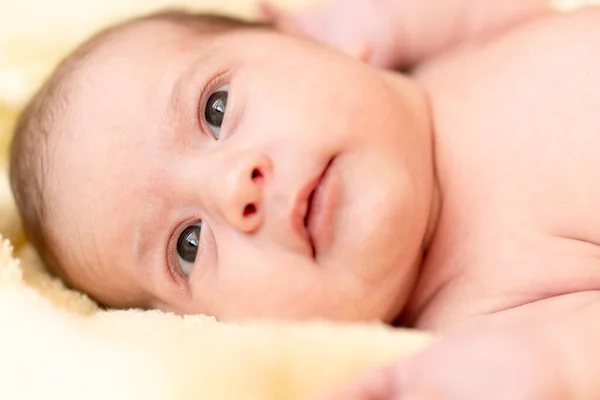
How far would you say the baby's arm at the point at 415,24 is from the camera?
142 cm

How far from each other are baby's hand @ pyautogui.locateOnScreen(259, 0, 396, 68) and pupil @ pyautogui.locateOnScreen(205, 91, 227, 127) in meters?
0.37

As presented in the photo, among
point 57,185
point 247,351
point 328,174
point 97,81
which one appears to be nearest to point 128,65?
point 97,81

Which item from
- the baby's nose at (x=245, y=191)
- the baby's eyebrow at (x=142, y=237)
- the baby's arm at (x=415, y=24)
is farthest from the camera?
the baby's arm at (x=415, y=24)

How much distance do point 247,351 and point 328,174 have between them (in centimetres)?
29

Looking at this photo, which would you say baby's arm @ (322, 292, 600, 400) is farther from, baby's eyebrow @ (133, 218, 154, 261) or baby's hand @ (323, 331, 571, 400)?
baby's eyebrow @ (133, 218, 154, 261)

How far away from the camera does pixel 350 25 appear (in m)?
1.58

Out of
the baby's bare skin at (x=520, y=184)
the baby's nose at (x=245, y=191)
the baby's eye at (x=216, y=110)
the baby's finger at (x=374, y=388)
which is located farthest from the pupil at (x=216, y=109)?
the baby's finger at (x=374, y=388)

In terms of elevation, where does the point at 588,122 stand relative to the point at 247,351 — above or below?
above

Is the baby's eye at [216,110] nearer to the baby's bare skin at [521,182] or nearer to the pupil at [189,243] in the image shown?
the pupil at [189,243]

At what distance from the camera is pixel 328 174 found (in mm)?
1010

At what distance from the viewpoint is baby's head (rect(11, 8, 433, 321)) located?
1001mm

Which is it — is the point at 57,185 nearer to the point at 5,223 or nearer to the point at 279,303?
the point at 5,223

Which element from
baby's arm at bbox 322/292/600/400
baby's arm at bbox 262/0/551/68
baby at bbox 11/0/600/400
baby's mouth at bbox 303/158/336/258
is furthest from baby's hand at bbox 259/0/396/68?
baby's arm at bbox 322/292/600/400

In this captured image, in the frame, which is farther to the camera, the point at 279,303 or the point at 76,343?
the point at 279,303
